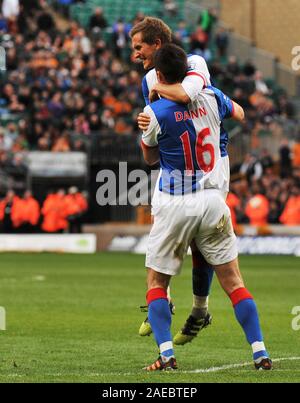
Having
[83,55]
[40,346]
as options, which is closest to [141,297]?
[40,346]

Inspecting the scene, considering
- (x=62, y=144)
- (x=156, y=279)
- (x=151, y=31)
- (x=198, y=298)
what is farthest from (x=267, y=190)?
(x=156, y=279)

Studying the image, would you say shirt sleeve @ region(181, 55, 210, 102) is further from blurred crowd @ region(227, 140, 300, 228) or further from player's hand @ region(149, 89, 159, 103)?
blurred crowd @ region(227, 140, 300, 228)

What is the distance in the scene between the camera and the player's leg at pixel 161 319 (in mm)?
8695

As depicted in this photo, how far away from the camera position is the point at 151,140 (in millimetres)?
8789

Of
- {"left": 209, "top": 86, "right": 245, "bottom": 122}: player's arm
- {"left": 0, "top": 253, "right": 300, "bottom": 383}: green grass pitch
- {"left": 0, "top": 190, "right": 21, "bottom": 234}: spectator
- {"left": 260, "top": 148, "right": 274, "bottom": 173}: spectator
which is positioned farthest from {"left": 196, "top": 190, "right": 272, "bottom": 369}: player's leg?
{"left": 260, "top": 148, "right": 274, "bottom": 173}: spectator

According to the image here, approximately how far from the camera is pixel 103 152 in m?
31.1

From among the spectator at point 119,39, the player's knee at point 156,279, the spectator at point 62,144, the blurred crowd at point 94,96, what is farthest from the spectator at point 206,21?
the player's knee at point 156,279

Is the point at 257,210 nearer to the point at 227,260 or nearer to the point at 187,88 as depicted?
the point at 227,260

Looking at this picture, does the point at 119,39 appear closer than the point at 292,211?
No

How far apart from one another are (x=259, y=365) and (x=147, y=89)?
2485 millimetres

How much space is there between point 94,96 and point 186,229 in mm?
24828

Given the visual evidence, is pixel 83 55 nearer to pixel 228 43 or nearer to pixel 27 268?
pixel 228 43

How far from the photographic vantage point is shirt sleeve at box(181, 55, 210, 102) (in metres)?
8.66

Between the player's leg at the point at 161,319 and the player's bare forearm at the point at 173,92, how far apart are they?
52.2 inches
